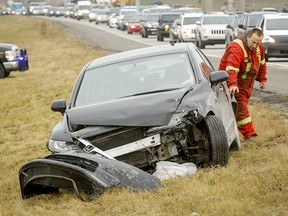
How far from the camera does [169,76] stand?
32.1ft

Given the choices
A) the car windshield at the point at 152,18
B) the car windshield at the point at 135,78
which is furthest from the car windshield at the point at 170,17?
the car windshield at the point at 135,78

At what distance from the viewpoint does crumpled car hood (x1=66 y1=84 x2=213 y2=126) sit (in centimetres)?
848

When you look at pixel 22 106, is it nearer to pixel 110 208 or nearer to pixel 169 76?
pixel 169 76

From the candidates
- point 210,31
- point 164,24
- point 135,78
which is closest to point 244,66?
point 135,78

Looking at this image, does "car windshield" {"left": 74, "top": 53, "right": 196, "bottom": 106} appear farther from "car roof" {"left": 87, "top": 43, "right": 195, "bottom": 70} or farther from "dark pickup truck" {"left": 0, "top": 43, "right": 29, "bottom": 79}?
"dark pickup truck" {"left": 0, "top": 43, "right": 29, "bottom": 79}

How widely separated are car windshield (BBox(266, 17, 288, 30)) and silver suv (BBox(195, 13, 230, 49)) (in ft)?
35.1

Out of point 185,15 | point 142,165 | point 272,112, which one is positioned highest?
point 142,165

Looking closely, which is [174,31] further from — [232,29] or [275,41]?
[275,41]

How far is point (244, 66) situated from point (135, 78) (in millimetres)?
1927

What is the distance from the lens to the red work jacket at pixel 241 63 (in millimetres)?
10867

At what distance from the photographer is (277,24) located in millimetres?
29828

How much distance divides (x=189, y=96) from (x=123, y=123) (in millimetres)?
880

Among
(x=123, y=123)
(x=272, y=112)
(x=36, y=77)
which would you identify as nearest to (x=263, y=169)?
(x=123, y=123)

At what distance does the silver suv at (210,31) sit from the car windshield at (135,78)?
30.8 meters
